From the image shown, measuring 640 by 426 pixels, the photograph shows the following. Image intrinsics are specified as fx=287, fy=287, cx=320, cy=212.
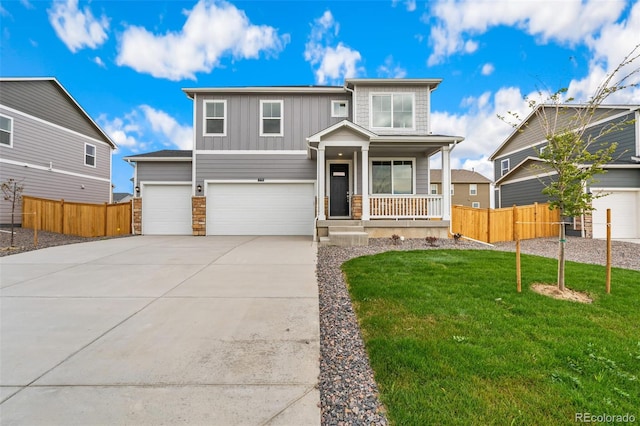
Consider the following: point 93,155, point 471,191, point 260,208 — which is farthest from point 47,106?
point 471,191

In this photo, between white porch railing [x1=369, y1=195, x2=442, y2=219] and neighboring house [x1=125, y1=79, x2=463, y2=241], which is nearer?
white porch railing [x1=369, y1=195, x2=442, y2=219]

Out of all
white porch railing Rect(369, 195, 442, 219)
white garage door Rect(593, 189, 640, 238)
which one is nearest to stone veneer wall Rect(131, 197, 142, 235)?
white porch railing Rect(369, 195, 442, 219)

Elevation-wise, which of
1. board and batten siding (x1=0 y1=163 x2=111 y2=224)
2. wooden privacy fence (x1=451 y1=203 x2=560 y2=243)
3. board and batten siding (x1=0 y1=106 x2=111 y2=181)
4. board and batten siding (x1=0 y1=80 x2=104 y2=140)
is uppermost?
board and batten siding (x1=0 y1=80 x2=104 y2=140)

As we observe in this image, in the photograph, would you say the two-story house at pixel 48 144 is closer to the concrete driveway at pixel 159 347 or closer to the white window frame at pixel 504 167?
the concrete driveway at pixel 159 347

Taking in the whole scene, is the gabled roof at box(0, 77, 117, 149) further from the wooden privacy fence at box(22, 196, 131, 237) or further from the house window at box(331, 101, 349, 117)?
the house window at box(331, 101, 349, 117)

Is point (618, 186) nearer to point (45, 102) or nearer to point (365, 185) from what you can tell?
point (365, 185)

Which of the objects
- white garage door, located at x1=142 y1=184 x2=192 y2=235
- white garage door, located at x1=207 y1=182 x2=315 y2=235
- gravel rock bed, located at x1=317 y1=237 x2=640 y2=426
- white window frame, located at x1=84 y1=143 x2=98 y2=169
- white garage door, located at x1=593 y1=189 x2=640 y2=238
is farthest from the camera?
white window frame, located at x1=84 y1=143 x2=98 y2=169

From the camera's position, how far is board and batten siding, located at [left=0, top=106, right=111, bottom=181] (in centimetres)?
1245

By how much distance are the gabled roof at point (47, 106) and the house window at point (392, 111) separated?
15.5 metres

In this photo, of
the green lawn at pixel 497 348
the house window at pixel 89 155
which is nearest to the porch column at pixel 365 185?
the green lawn at pixel 497 348

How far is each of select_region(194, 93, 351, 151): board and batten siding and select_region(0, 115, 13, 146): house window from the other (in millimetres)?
8036

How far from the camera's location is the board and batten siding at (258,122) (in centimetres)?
1213

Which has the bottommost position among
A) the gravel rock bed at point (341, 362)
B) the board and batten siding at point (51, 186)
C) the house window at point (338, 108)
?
the gravel rock bed at point (341, 362)

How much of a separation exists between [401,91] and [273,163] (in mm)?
6089
